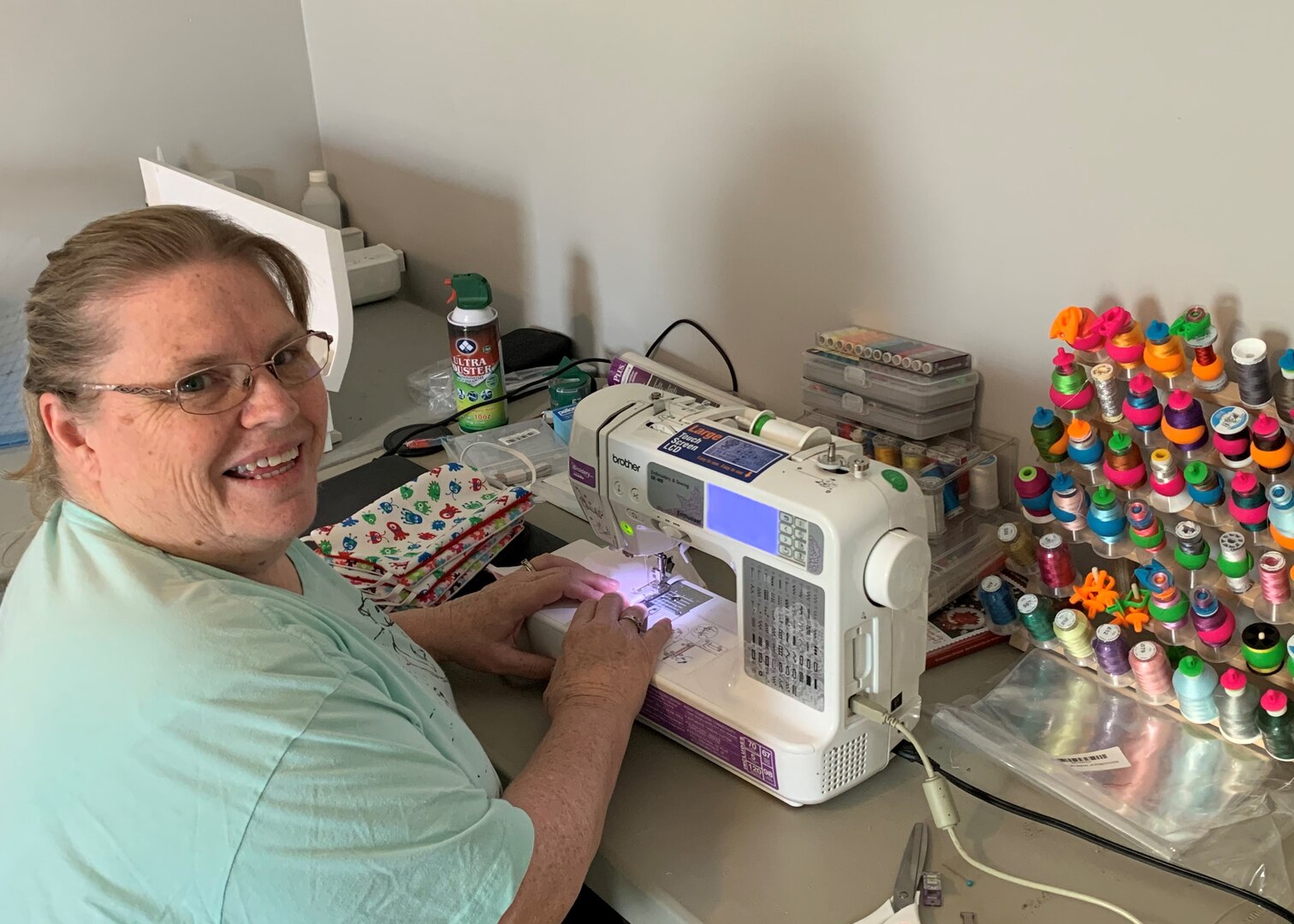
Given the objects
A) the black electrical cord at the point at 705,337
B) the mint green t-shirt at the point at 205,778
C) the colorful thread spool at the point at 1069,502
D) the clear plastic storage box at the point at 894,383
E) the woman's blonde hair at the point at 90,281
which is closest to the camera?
the mint green t-shirt at the point at 205,778

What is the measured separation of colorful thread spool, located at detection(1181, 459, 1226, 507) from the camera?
113cm

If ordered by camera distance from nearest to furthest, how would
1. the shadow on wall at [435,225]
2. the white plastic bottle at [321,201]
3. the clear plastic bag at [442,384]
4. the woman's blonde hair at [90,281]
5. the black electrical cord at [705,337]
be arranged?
the woman's blonde hair at [90,281] < the black electrical cord at [705,337] < the clear plastic bag at [442,384] < the shadow on wall at [435,225] < the white plastic bottle at [321,201]

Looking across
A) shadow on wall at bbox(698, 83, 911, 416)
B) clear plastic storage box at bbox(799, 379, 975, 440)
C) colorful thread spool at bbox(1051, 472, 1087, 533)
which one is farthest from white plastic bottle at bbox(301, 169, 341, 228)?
colorful thread spool at bbox(1051, 472, 1087, 533)

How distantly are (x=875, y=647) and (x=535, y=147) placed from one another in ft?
4.11

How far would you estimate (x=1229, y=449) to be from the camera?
1111mm

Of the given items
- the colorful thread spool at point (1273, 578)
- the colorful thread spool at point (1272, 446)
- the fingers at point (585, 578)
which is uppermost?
the colorful thread spool at point (1272, 446)

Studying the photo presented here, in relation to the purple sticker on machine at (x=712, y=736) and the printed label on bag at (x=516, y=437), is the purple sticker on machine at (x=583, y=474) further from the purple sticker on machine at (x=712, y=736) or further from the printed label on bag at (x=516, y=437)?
A: the printed label on bag at (x=516, y=437)

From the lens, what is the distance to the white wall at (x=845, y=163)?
1.15m

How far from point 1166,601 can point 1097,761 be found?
0.60 ft

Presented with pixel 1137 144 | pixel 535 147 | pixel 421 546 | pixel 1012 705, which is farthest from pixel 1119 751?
pixel 535 147

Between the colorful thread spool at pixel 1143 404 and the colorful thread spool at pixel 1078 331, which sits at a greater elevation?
the colorful thread spool at pixel 1078 331

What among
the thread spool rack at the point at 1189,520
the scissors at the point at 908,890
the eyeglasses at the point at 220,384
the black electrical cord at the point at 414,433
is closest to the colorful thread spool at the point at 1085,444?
the thread spool rack at the point at 1189,520

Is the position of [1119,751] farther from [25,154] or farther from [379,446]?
[25,154]

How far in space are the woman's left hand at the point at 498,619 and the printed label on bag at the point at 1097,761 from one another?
0.53 meters
